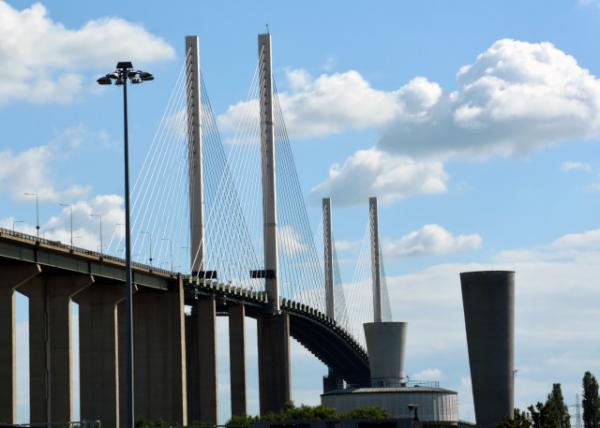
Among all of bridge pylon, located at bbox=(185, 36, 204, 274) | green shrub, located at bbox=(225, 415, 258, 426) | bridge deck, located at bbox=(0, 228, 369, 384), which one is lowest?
green shrub, located at bbox=(225, 415, 258, 426)

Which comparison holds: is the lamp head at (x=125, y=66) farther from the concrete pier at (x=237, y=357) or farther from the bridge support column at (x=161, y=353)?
the concrete pier at (x=237, y=357)

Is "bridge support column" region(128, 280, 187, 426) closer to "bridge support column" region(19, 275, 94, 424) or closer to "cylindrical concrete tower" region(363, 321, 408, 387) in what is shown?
"bridge support column" region(19, 275, 94, 424)

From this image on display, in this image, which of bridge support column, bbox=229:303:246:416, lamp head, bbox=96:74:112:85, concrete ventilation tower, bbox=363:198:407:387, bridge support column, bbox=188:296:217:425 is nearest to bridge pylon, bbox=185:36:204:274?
bridge support column, bbox=188:296:217:425

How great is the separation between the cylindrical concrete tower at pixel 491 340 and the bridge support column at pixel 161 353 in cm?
2767

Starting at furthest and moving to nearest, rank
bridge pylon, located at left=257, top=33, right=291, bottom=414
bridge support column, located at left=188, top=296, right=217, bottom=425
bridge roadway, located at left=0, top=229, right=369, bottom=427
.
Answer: bridge pylon, located at left=257, top=33, right=291, bottom=414, bridge support column, located at left=188, top=296, right=217, bottom=425, bridge roadway, located at left=0, top=229, right=369, bottom=427

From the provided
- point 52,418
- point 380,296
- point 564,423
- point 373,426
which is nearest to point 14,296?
point 52,418

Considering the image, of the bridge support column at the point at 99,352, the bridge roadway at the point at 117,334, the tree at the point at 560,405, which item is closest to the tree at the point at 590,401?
the tree at the point at 560,405

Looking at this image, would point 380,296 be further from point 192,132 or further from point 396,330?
point 192,132

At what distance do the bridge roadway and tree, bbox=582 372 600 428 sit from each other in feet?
109

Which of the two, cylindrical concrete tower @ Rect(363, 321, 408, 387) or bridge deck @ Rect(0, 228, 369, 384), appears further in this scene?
cylindrical concrete tower @ Rect(363, 321, 408, 387)

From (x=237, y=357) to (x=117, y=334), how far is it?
26604 mm

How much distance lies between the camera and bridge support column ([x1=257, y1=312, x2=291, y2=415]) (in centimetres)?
14525

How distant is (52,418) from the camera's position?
9462cm

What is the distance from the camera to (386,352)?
171 m
